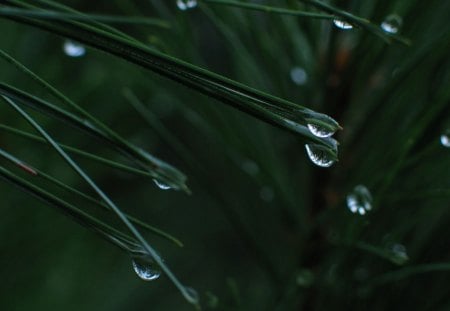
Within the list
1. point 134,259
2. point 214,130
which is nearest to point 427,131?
point 214,130

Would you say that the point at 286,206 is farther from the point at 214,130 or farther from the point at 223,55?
the point at 223,55

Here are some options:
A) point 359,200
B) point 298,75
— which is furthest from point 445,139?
point 298,75

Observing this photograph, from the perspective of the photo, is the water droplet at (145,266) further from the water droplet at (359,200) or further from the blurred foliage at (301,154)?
the water droplet at (359,200)

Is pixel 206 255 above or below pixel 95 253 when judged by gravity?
above

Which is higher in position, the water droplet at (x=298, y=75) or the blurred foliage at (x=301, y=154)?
the water droplet at (x=298, y=75)

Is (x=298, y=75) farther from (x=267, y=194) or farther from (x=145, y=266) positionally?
(x=145, y=266)

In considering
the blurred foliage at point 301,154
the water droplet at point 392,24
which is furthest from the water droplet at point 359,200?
the water droplet at point 392,24

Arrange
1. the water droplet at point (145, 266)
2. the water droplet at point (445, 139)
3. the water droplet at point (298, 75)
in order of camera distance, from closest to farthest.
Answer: the water droplet at point (145, 266) < the water droplet at point (445, 139) < the water droplet at point (298, 75)
